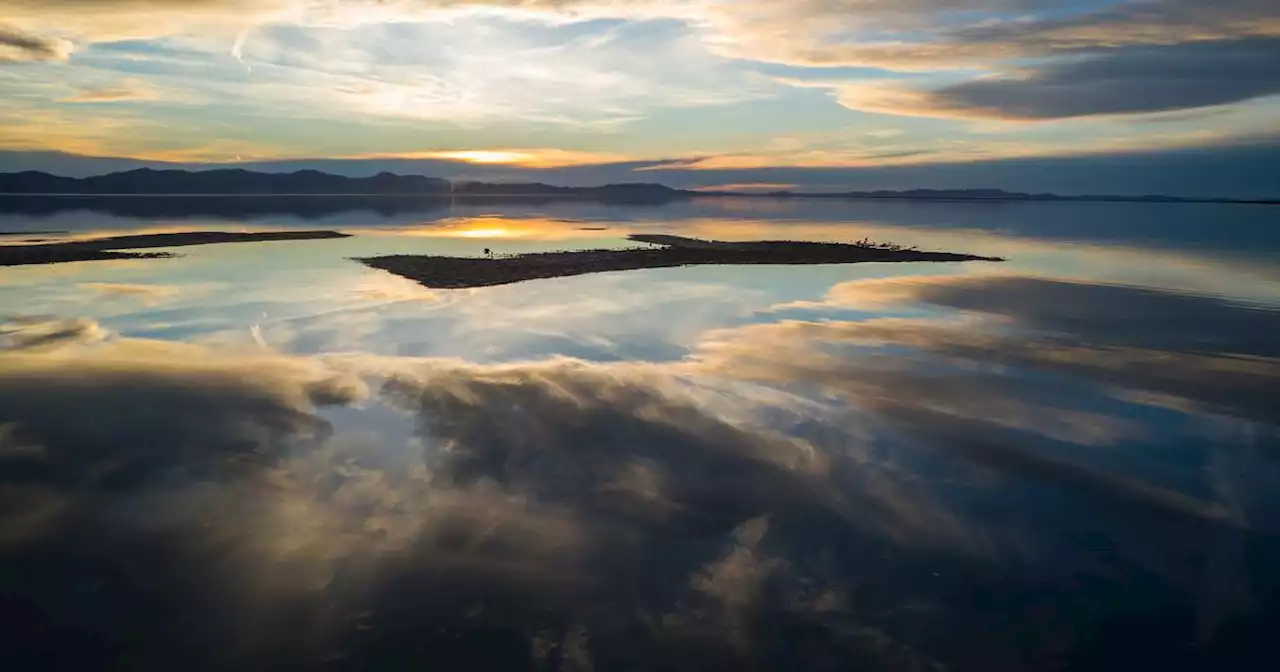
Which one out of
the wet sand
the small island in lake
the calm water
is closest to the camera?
the calm water

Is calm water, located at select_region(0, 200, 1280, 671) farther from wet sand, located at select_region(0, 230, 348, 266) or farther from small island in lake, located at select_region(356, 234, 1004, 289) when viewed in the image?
wet sand, located at select_region(0, 230, 348, 266)

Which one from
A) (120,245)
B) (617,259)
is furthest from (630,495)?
(120,245)

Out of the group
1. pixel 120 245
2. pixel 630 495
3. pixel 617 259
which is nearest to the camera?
pixel 630 495

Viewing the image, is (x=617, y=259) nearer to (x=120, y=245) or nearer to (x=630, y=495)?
(x=120, y=245)

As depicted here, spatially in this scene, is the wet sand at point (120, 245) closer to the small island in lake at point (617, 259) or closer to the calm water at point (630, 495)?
the small island in lake at point (617, 259)

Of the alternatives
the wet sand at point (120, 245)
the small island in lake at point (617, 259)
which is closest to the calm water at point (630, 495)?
the small island in lake at point (617, 259)

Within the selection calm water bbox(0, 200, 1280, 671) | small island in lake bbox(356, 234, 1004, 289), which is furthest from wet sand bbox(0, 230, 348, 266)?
calm water bbox(0, 200, 1280, 671)
